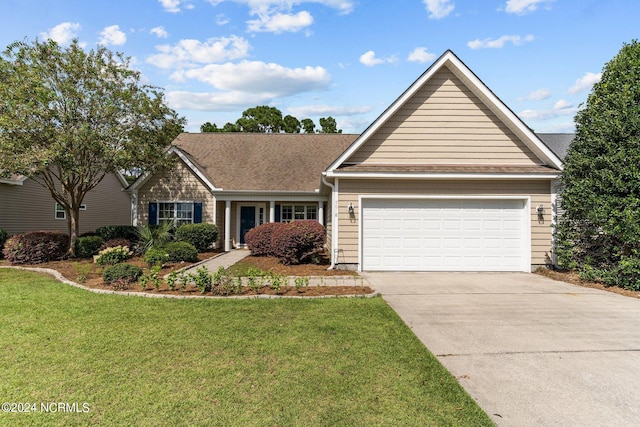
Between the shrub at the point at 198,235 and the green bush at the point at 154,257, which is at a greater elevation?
the shrub at the point at 198,235

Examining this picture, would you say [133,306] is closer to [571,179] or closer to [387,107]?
[387,107]

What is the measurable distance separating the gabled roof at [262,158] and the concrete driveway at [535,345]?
30.6 ft

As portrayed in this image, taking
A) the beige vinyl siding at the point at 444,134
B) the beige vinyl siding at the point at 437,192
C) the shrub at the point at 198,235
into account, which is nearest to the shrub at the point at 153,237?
the shrub at the point at 198,235

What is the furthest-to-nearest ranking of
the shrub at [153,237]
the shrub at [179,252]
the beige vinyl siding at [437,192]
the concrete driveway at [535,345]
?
1. the shrub at [153,237]
2. the shrub at [179,252]
3. the beige vinyl siding at [437,192]
4. the concrete driveway at [535,345]

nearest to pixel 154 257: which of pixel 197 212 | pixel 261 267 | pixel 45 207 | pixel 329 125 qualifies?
pixel 261 267

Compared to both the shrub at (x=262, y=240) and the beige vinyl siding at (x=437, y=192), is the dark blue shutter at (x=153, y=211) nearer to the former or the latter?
the shrub at (x=262, y=240)

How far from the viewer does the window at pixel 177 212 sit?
15195 mm

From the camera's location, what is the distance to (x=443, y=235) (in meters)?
10.3

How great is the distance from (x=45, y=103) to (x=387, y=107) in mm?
10878

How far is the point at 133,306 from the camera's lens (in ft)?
20.0

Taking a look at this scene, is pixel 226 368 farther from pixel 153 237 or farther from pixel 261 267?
pixel 153 237

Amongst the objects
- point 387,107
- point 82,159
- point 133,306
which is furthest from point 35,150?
point 387,107

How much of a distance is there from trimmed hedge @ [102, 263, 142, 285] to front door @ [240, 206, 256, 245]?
8.90 m

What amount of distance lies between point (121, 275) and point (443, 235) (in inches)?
345
